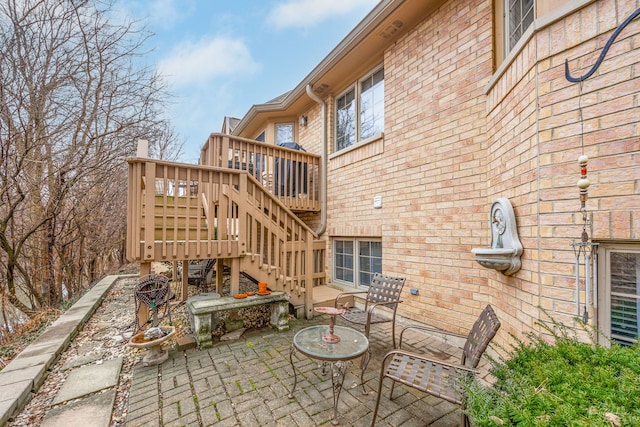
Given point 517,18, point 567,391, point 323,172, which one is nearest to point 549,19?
point 517,18

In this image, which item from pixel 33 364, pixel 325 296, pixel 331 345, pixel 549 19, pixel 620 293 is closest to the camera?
pixel 620 293

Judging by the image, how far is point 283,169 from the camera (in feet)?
19.1

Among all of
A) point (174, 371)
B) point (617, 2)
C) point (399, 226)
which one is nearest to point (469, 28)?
point (617, 2)

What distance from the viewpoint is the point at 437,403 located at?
7.55 ft

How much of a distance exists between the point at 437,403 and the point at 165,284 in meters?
3.25

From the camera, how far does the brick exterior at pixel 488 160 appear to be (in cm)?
178

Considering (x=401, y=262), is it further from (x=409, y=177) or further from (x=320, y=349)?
(x=320, y=349)

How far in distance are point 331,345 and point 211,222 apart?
2.36 m

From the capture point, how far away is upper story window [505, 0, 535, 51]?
2785mm

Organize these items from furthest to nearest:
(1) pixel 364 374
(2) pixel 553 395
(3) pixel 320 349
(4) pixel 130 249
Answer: (4) pixel 130 249
(1) pixel 364 374
(3) pixel 320 349
(2) pixel 553 395

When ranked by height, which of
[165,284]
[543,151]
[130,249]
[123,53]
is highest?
[123,53]

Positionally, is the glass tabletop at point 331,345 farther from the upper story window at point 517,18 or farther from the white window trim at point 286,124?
the white window trim at point 286,124

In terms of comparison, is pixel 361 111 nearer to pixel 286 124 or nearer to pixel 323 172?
pixel 323 172

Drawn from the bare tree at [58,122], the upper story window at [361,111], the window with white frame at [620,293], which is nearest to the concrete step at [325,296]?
the upper story window at [361,111]
